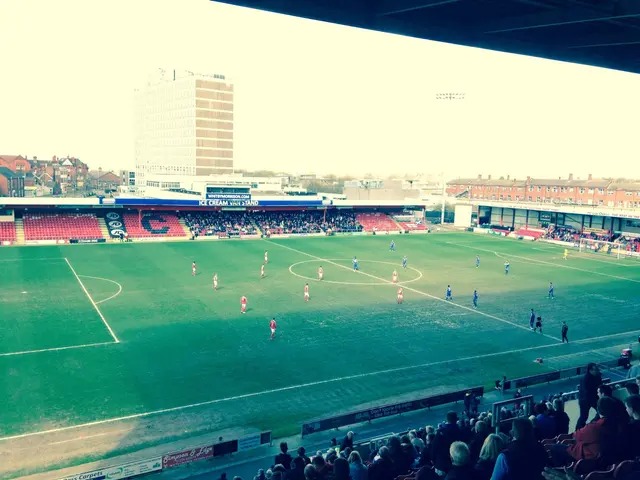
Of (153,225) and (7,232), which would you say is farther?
(153,225)

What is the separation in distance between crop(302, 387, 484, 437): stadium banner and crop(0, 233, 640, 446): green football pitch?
1.48 m

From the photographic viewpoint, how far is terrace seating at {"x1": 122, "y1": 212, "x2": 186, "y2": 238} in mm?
66312

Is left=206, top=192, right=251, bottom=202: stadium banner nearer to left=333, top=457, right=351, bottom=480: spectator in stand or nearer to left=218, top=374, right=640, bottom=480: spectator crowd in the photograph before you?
left=218, top=374, right=640, bottom=480: spectator crowd

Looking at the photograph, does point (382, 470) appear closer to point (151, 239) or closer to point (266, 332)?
point (266, 332)

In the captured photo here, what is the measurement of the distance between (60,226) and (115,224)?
20.4 feet

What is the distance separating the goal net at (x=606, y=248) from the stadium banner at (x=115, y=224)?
5876 centimetres

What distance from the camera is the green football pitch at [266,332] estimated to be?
21.4m

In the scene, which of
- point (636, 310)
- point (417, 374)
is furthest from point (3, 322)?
point (636, 310)

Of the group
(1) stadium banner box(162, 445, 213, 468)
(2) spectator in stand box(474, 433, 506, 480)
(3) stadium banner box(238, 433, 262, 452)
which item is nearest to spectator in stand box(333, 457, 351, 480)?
(2) spectator in stand box(474, 433, 506, 480)

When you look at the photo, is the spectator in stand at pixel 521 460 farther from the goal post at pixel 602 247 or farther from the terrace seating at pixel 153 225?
the goal post at pixel 602 247

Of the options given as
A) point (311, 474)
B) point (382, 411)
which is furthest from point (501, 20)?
point (382, 411)

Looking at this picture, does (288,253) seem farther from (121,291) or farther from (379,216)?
(379,216)

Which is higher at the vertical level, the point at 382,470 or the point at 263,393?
the point at 382,470

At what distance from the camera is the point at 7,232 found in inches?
2355
